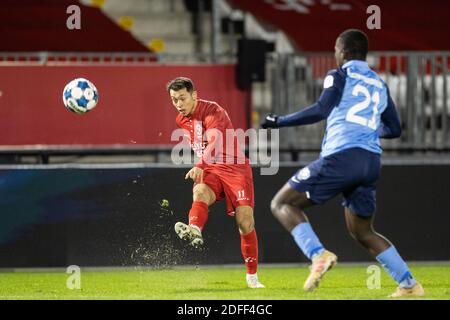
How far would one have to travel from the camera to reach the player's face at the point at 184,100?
32.3ft

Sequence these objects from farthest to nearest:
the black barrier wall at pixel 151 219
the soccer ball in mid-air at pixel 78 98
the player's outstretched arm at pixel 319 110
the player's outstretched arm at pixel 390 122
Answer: the black barrier wall at pixel 151 219, the soccer ball in mid-air at pixel 78 98, the player's outstretched arm at pixel 390 122, the player's outstretched arm at pixel 319 110

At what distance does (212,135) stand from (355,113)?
5.29 feet

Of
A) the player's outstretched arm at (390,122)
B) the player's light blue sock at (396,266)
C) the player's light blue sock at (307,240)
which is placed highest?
the player's outstretched arm at (390,122)

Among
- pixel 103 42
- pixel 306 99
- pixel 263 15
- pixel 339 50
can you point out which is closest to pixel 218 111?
pixel 339 50

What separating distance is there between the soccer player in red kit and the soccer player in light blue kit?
1.20 meters

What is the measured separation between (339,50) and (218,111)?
1.61 metres

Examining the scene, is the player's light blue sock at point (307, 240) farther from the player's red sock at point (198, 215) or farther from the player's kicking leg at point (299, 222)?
the player's red sock at point (198, 215)

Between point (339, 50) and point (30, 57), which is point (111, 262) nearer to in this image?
point (30, 57)

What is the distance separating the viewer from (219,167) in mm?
9828

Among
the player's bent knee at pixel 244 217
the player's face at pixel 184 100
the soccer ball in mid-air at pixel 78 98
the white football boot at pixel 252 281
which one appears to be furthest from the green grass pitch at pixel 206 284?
the soccer ball in mid-air at pixel 78 98

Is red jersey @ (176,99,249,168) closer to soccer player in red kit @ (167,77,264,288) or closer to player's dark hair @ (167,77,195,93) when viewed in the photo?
soccer player in red kit @ (167,77,264,288)

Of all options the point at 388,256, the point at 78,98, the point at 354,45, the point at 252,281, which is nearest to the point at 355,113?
the point at 354,45

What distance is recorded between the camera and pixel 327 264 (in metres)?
8.30

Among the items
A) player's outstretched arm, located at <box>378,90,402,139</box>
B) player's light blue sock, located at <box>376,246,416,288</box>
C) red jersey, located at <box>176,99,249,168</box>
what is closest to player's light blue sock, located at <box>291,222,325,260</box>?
player's light blue sock, located at <box>376,246,416,288</box>
